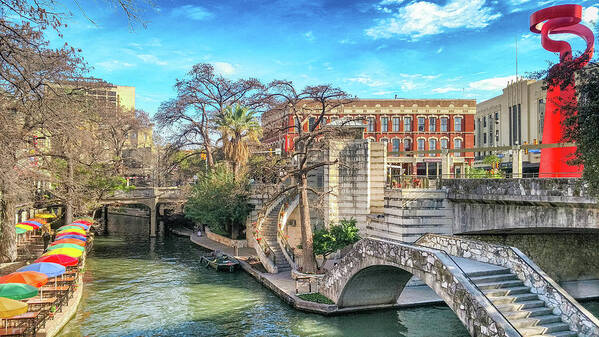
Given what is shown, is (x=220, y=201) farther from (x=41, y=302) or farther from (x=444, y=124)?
(x=444, y=124)

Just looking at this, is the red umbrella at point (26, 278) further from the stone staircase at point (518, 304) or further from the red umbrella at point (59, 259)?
the stone staircase at point (518, 304)

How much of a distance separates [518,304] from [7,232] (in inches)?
1215

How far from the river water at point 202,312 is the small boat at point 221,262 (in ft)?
1.82

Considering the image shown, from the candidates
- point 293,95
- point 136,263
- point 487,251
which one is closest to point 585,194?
point 487,251

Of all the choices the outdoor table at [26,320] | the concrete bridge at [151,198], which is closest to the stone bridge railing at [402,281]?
the outdoor table at [26,320]

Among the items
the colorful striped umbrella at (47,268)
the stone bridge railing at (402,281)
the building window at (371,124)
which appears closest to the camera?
the stone bridge railing at (402,281)

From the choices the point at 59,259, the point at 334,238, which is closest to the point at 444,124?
the point at 334,238

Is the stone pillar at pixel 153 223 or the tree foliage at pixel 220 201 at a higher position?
the tree foliage at pixel 220 201

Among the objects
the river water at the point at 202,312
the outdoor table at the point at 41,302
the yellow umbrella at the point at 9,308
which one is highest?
the yellow umbrella at the point at 9,308

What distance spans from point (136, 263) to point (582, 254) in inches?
1209

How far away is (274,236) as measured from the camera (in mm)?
36094

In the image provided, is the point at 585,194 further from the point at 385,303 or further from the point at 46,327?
the point at 46,327

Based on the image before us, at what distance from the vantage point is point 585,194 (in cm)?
1880

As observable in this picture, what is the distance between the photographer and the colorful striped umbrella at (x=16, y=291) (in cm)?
1769
